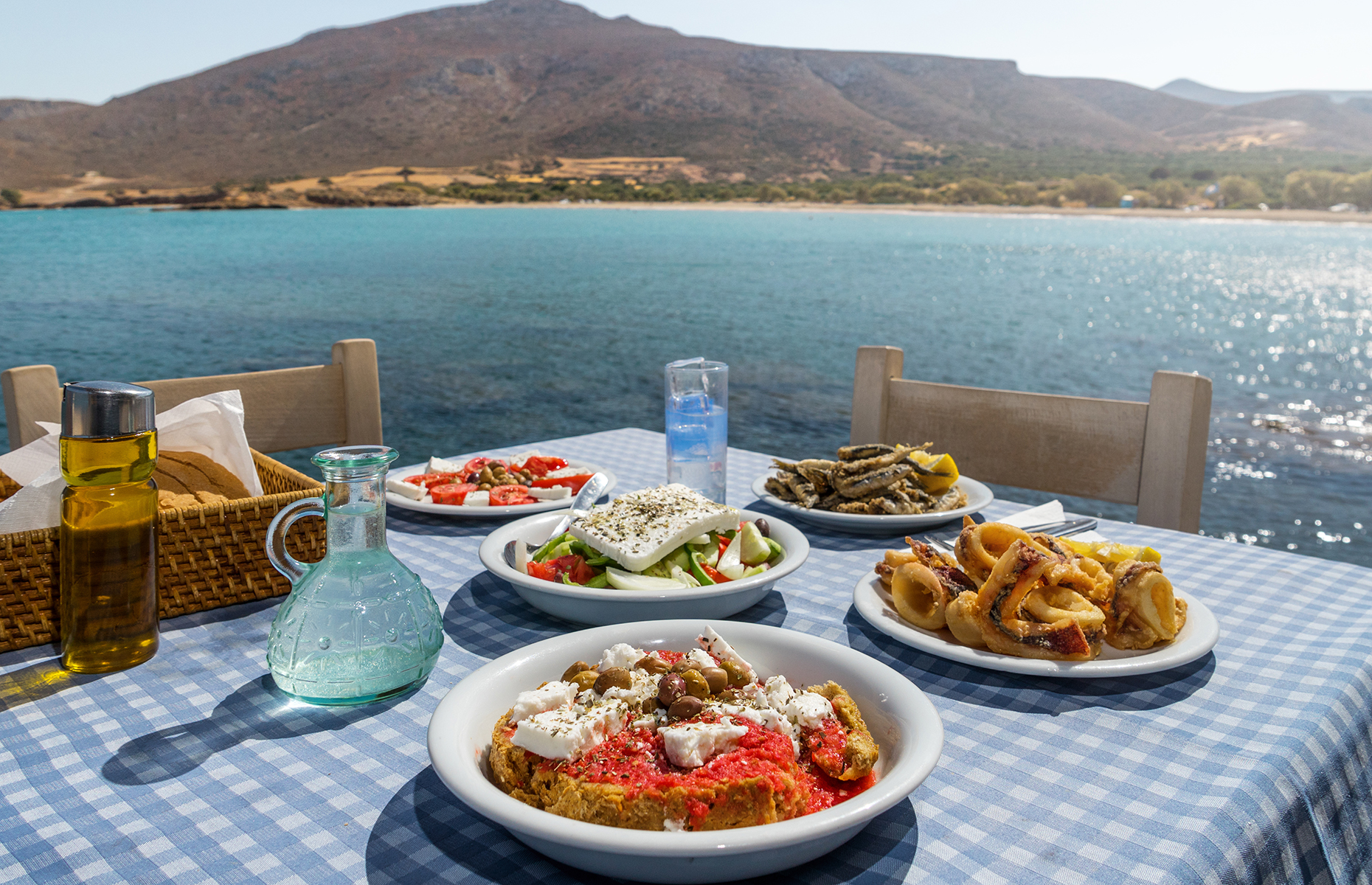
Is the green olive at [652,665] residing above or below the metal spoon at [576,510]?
above

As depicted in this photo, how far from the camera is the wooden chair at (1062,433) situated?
1734mm

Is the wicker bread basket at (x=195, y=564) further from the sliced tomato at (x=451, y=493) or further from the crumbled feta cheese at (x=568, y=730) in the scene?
the crumbled feta cheese at (x=568, y=730)

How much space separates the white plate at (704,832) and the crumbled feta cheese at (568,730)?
41 millimetres

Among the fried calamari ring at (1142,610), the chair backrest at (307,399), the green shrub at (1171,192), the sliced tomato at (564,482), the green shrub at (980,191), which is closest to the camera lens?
the fried calamari ring at (1142,610)

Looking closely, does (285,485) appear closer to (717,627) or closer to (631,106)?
(717,627)

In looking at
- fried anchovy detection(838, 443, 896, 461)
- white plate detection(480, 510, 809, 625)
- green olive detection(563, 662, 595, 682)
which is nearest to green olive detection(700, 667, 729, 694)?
green olive detection(563, 662, 595, 682)

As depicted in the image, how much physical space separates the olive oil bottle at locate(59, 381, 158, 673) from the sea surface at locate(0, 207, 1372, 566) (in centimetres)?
935

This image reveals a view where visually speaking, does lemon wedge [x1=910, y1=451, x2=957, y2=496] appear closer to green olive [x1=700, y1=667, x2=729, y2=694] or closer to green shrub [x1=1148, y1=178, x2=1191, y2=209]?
green olive [x1=700, y1=667, x2=729, y2=694]

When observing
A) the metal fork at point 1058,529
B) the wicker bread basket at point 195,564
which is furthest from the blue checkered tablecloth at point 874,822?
the metal fork at point 1058,529

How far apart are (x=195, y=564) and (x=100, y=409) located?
28 centimetres

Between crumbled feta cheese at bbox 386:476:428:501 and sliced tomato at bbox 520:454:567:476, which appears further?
Answer: sliced tomato at bbox 520:454:567:476

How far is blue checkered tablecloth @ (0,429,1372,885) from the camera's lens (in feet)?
1.99

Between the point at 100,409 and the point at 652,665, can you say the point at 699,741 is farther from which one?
the point at 100,409

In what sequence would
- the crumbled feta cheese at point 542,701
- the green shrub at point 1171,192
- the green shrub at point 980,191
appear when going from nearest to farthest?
the crumbled feta cheese at point 542,701 → the green shrub at point 980,191 → the green shrub at point 1171,192
